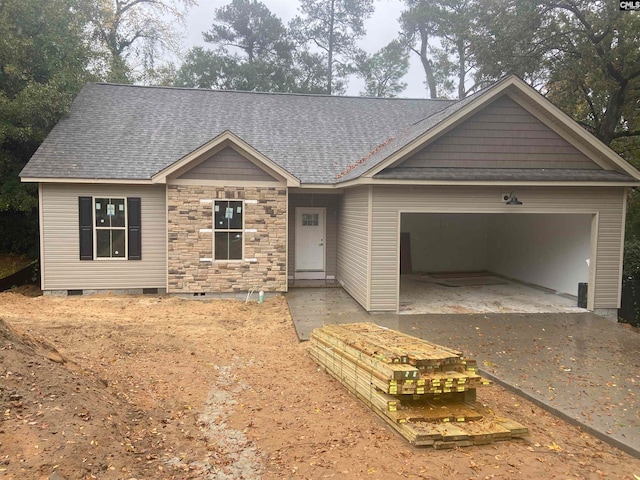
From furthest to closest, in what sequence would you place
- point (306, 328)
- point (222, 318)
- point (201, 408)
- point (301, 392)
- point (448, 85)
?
point (448, 85)
point (222, 318)
point (306, 328)
point (301, 392)
point (201, 408)

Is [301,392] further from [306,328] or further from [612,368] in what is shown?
[612,368]

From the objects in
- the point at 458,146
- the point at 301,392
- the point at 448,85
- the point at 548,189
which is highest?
the point at 448,85

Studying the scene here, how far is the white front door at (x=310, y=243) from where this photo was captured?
13.7 m

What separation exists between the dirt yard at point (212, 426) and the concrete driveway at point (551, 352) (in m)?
0.38

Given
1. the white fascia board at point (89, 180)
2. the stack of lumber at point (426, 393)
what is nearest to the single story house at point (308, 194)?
the white fascia board at point (89, 180)

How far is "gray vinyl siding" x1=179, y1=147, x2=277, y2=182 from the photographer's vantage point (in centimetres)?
1151

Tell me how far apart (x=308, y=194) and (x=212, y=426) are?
30.4 feet

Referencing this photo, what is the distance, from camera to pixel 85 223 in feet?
38.4

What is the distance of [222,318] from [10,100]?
383 inches

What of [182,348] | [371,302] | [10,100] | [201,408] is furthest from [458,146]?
[10,100]

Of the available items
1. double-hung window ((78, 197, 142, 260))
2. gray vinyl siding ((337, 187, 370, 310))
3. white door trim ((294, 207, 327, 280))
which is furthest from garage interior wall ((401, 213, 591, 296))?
double-hung window ((78, 197, 142, 260))

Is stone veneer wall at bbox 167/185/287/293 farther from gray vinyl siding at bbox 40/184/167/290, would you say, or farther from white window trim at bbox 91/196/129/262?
white window trim at bbox 91/196/129/262

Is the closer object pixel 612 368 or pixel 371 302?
pixel 612 368

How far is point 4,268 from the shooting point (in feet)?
46.5
